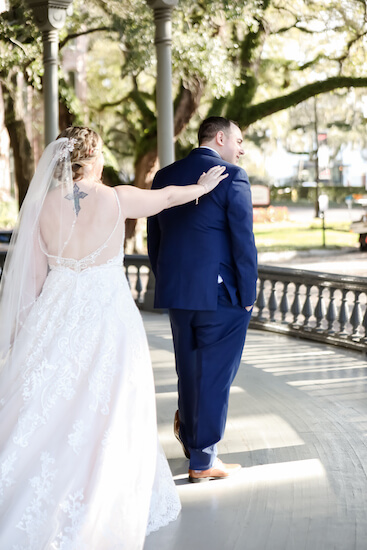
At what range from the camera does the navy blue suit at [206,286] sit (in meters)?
4.17

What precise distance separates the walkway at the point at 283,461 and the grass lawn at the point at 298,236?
14864 mm

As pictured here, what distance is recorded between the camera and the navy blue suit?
4.17 meters

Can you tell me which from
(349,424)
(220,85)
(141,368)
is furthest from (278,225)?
(141,368)

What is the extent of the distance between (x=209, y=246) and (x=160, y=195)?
0.54m

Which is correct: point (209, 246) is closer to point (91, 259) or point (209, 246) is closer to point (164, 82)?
point (91, 259)

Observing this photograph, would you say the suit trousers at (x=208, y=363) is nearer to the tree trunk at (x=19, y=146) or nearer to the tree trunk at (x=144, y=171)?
the tree trunk at (x=144, y=171)

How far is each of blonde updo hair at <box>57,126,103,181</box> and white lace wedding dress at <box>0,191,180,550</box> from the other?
0.39 meters

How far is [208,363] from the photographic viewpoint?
4281 millimetres

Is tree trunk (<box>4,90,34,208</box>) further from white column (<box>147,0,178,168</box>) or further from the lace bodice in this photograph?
the lace bodice

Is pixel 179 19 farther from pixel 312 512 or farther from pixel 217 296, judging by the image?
pixel 312 512

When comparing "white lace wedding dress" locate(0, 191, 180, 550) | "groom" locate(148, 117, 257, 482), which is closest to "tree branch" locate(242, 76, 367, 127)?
"groom" locate(148, 117, 257, 482)

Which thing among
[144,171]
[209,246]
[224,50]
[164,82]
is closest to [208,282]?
[209,246]

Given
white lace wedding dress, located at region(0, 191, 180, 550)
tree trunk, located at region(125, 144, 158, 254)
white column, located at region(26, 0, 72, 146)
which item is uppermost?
white column, located at region(26, 0, 72, 146)

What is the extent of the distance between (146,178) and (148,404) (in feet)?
43.6
